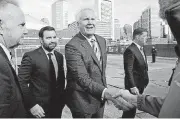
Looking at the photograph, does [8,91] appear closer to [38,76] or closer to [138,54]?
[38,76]

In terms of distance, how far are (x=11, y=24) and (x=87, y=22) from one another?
1.25m

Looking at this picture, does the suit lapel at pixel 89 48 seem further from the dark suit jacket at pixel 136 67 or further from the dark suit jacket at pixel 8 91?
the dark suit jacket at pixel 136 67

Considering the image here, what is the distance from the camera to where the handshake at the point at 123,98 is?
6.61 ft

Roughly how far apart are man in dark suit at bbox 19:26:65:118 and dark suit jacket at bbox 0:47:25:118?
1.03m

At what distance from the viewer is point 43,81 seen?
2.94 meters

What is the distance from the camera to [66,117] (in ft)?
14.9

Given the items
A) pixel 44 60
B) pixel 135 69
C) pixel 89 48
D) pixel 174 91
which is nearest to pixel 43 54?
pixel 44 60

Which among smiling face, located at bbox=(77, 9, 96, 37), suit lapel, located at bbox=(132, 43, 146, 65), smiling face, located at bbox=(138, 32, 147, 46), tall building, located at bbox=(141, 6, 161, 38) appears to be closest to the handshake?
smiling face, located at bbox=(77, 9, 96, 37)

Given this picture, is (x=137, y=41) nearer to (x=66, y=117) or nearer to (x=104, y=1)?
(x=66, y=117)

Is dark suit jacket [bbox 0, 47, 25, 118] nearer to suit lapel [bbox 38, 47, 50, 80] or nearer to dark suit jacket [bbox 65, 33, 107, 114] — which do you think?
dark suit jacket [bbox 65, 33, 107, 114]

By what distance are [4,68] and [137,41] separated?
2966mm

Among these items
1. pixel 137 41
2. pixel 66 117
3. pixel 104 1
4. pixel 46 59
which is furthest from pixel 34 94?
pixel 104 1

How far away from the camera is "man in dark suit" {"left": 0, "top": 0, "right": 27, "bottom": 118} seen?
154 cm

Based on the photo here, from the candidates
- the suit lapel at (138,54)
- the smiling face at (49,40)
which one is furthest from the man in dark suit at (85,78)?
the suit lapel at (138,54)
